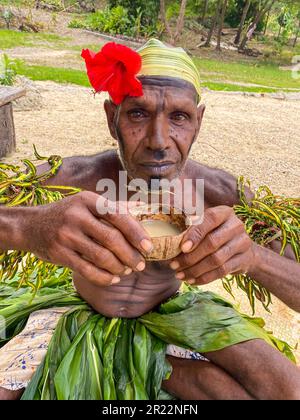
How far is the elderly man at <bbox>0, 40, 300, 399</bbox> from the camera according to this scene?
1.46 meters

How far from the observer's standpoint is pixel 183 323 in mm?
1856

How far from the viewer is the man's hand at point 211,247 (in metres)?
1.50

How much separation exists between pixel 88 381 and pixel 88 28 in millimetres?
23017

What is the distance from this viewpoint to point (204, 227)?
1502 mm

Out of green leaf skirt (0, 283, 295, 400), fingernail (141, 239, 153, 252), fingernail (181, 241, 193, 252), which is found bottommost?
green leaf skirt (0, 283, 295, 400)

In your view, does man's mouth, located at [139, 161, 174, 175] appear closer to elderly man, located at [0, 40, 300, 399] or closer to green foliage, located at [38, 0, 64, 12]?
elderly man, located at [0, 40, 300, 399]

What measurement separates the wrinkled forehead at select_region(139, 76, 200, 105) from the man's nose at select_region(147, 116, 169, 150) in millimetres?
136

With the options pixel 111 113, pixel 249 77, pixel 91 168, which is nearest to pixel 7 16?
pixel 249 77

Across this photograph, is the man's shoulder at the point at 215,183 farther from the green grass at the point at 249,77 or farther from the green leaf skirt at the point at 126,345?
the green grass at the point at 249,77

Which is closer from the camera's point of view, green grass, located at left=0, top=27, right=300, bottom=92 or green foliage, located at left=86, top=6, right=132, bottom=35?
green grass, located at left=0, top=27, right=300, bottom=92

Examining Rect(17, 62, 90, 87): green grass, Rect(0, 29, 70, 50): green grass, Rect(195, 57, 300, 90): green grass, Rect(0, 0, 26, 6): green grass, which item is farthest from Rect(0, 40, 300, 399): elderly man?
Rect(0, 0, 26, 6): green grass

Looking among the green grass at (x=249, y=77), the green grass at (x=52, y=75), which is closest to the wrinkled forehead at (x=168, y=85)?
the green grass at (x=52, y=75)

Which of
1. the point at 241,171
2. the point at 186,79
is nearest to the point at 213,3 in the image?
the point at 241,171

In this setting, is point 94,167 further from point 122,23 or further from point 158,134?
point 122,23
